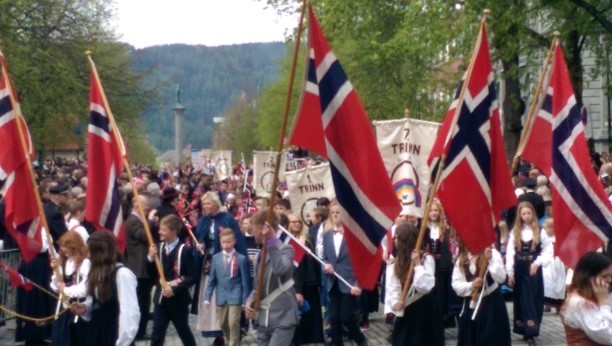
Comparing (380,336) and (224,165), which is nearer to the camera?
(380,336)

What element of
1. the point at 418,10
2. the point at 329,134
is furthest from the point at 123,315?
the point at 418,10

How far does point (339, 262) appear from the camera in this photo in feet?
46.1

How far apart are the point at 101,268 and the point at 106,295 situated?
0.19m

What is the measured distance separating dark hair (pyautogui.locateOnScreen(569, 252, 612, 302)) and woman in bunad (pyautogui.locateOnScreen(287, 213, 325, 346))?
6.37 metres

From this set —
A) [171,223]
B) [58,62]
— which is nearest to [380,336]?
[171,223]

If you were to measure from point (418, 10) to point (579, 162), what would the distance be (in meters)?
21.0

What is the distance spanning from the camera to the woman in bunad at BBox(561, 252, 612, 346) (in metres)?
7.85

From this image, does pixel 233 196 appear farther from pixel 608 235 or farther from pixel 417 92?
pixel 417 92

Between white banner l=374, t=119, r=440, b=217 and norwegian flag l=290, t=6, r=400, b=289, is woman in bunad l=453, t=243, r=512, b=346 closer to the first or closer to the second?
norwegian flag l=290, t=6, r=400, b=289

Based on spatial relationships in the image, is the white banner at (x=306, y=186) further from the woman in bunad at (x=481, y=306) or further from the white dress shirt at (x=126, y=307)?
the white dress shirt at (x=126, y=307)

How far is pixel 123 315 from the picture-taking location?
8.74m

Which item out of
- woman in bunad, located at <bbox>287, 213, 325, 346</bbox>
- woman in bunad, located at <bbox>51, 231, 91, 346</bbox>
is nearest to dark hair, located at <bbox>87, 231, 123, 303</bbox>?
woman in bunad, located at <bbox>51, 231, 91, 346</bbox>

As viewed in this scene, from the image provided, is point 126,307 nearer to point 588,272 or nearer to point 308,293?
point 588,272

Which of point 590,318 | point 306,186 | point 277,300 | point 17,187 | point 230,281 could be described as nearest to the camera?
point 590,318
